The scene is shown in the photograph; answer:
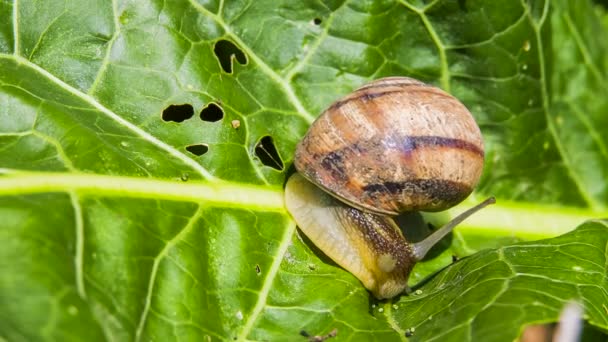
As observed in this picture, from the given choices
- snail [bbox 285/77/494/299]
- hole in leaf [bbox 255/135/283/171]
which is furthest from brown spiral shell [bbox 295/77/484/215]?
hole in leaf [bbox 255/135/283/171]

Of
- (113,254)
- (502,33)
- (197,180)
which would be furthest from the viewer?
(502,33)

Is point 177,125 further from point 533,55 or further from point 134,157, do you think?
point 533,55

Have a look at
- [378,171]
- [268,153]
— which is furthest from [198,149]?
[378,171]

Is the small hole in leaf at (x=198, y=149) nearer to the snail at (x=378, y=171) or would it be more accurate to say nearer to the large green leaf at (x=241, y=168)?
the large green leaf at (x=241, y=168)

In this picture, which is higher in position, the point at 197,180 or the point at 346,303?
the point at 197,180

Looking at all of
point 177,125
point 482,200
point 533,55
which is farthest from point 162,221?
point 533,55

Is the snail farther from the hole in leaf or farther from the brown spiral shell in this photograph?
the hole in leaf
